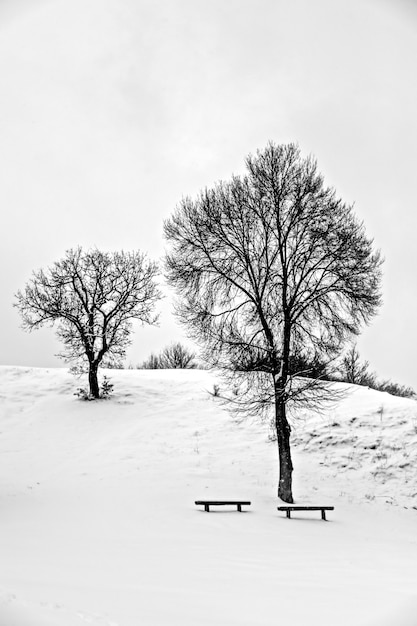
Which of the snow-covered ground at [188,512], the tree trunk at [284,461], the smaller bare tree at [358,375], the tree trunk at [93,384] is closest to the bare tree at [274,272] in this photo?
the tree trunk at [284,461]

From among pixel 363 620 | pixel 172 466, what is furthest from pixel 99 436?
pixel 363 620

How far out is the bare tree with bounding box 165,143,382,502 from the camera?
15250mm

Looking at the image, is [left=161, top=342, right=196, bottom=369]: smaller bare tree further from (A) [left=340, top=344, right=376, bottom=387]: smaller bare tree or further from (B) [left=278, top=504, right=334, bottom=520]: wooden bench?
(B) [left=278, top=504, right=334, bottom=520]: wooden bench

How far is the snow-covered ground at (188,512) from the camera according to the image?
18.5 ft

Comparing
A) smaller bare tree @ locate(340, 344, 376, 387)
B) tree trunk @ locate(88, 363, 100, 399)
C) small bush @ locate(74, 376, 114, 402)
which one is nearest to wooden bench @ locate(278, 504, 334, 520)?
small bush @ locate(74, 376, 114, 402)

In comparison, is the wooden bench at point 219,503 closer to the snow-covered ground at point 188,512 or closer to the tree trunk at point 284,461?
the snow-covered ground at point 188,512

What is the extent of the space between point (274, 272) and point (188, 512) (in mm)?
8119

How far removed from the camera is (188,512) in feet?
41.9

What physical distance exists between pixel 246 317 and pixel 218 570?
9815 millimetres

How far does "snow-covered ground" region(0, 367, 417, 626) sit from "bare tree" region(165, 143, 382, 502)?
318cm

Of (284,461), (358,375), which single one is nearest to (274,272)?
(284,461)

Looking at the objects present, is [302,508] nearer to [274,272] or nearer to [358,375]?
[274,272]

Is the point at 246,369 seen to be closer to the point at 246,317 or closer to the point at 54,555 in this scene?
the point at 246,317

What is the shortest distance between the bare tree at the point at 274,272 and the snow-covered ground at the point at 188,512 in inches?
125
